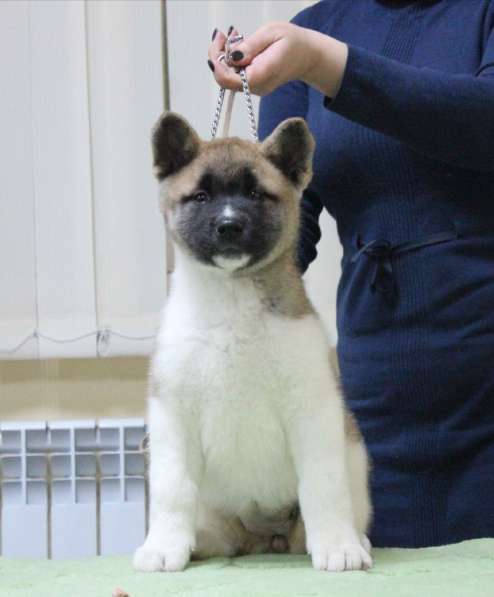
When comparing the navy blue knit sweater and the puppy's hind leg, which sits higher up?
the navy blue knit sweater

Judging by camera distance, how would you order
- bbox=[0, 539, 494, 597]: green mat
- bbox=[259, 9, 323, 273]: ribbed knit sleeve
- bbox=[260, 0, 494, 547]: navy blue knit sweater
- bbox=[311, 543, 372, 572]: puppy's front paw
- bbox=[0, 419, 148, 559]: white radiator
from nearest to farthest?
1. bbox=[0, 539, 494, 597]: green mat
2. bbox=[311, 543, 372, 572]: puppy's front paw
3. bbox=[260, 0, 494, 547]: navy blue knit sweater
4. bbox=[259, 9, 323, 273]: ribbed knit sleeve
5. bbox=[0, 419, 148, 559]: white radiator

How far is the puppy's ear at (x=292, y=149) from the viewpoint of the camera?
1.38 meters

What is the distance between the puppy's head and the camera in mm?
1301

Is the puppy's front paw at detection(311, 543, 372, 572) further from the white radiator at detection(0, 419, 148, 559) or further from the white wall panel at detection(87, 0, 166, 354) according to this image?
the white wall panel at detection(87, 0, 166, 354)

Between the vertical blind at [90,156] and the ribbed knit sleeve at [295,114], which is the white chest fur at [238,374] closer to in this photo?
the ribbed knit sleeve at [295,114]

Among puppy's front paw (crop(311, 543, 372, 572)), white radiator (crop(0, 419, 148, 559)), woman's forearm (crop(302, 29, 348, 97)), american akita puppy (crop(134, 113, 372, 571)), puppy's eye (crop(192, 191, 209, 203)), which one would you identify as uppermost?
woman's forearm (crop(302, 29, 348, 97))

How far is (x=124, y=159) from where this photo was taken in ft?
8.28

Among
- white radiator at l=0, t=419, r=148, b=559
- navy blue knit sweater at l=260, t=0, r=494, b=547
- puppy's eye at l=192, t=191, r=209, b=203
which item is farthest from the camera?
white radiator at l=0, t=419, r=148, b=559

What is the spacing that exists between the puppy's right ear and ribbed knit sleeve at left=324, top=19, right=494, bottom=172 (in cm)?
22

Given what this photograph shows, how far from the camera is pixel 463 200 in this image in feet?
5.21

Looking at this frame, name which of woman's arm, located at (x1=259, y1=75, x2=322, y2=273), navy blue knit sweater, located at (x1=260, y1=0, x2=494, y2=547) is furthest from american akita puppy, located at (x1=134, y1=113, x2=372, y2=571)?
woman's arm, located at (x1=259, y1=75, x2=322, y2=273)

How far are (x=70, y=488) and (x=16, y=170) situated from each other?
0.92 m

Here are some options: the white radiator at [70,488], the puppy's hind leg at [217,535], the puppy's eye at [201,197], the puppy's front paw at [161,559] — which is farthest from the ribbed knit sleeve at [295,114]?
the white radiator at [70,488]

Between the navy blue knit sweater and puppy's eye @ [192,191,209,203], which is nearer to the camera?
puppy's eye @ [192,191,209,203]
